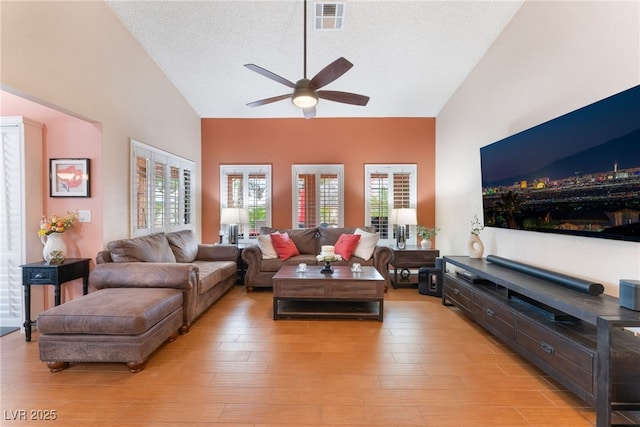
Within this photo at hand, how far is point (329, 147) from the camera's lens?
5.54 meters

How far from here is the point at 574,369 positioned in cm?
183

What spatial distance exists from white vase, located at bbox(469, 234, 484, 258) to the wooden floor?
1045mm

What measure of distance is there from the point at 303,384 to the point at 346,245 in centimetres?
263

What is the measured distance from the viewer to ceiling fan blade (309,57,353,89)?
2596mm

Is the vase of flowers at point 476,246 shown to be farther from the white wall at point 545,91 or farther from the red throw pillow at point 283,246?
the red throw pillow at point 283,246

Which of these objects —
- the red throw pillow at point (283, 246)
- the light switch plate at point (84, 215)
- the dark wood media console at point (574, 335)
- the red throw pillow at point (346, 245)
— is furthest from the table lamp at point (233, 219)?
the dark wood media console at point (574, 335)

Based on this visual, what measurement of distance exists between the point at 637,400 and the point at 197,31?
206 inches

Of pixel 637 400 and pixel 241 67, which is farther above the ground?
pixel 241 67

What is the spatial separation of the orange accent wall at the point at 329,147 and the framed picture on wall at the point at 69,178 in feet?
8.42

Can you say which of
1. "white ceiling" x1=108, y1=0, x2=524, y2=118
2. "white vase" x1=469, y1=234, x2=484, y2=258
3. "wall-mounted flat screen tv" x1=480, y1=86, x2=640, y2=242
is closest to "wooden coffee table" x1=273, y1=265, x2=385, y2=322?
"white vase" x1=469, y1=234, x2=484, y2=258

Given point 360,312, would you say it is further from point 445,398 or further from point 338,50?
point 338,50

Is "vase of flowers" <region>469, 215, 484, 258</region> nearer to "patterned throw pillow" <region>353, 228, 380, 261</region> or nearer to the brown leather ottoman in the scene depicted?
"patterned throw pillow" <region>353, 228, 380, 261</region>

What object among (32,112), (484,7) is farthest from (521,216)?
(32,112)

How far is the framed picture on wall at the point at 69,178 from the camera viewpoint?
3.10m
